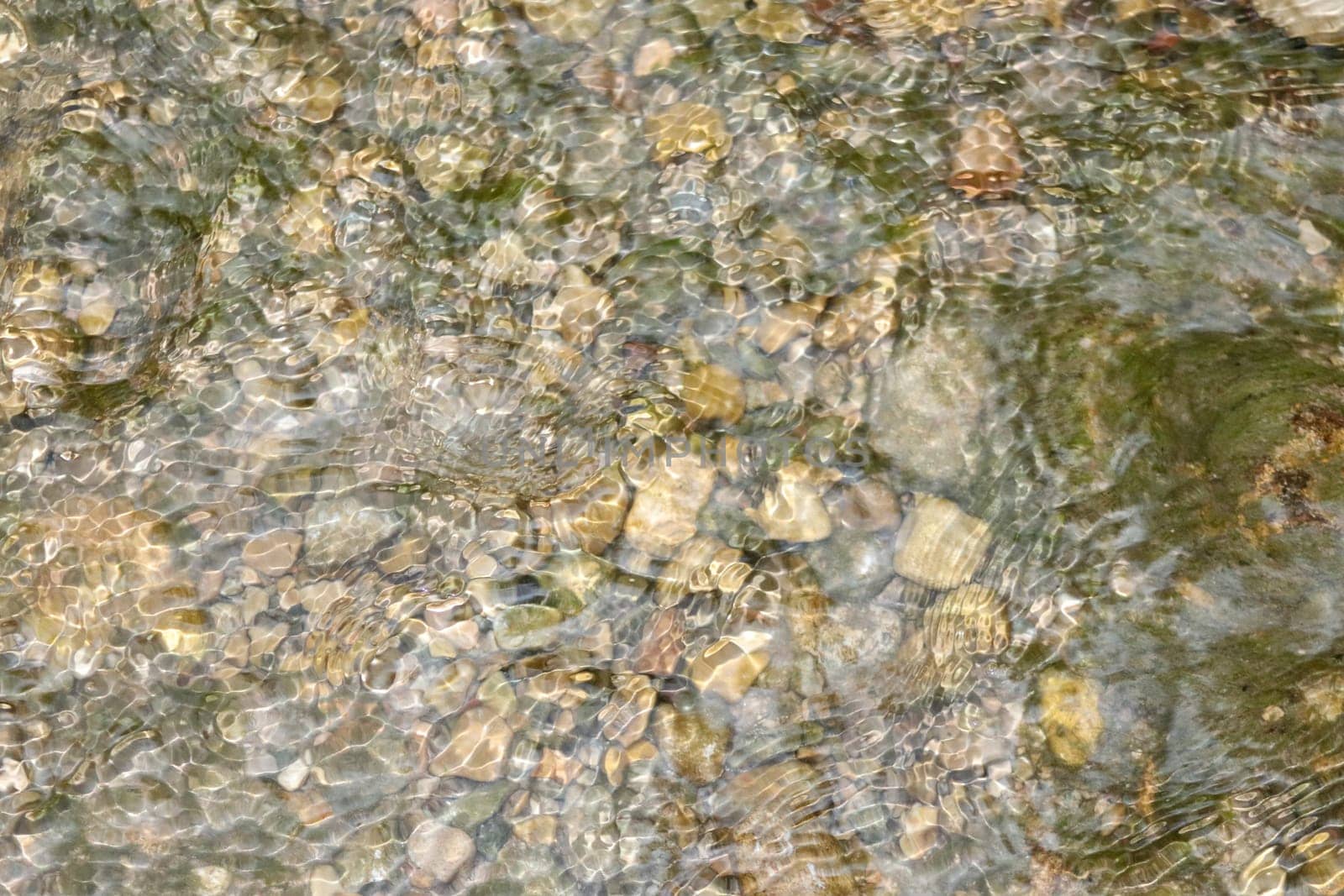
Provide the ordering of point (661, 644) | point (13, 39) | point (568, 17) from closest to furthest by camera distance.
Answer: point (661, 644) < point (568, 17) < point (13, 39)

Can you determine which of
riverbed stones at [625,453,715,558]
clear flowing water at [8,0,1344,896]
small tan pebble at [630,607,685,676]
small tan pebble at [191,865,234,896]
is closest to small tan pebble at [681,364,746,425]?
clear flowing water at [8,0,1344,896]

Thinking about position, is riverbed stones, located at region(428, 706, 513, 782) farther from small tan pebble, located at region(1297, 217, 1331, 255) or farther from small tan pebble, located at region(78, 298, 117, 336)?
small tan pebble, located at region(1297, 217, 1331, 255)

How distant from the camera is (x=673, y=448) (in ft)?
11.3

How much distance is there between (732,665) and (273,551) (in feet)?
5.67

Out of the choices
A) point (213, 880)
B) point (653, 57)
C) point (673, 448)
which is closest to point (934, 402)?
point (673, 448)

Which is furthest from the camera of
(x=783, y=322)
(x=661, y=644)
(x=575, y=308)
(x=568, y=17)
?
(x=568, y=17)

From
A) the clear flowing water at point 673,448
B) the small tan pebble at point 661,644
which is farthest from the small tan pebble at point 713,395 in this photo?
the small tan pebble at point 661,644

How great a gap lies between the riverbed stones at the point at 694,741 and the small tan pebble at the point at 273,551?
1.47 metres

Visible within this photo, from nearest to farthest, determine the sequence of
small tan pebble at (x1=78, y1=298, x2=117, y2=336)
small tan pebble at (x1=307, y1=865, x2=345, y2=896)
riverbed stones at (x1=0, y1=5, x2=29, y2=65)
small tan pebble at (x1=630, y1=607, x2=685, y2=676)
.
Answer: small tan pebble at (x1=307, y1=865, x2=345, y2=896) < small tan pebble at (x1=630, y1=607, x2=685, y2=676) < small tan pebble at (x1=78, y1=298, x2=117, y2=336) < riverbed stones at (x1=0, y1=5, x2=29, y2=65)

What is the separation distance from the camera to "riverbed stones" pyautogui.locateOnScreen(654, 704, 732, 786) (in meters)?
3.24

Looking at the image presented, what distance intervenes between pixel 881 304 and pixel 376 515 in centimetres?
203

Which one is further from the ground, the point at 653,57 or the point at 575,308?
the point at 653,57

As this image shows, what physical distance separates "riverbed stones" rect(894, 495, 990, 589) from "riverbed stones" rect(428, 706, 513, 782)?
58.8 inches

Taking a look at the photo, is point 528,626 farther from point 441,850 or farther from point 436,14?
point 436,14
